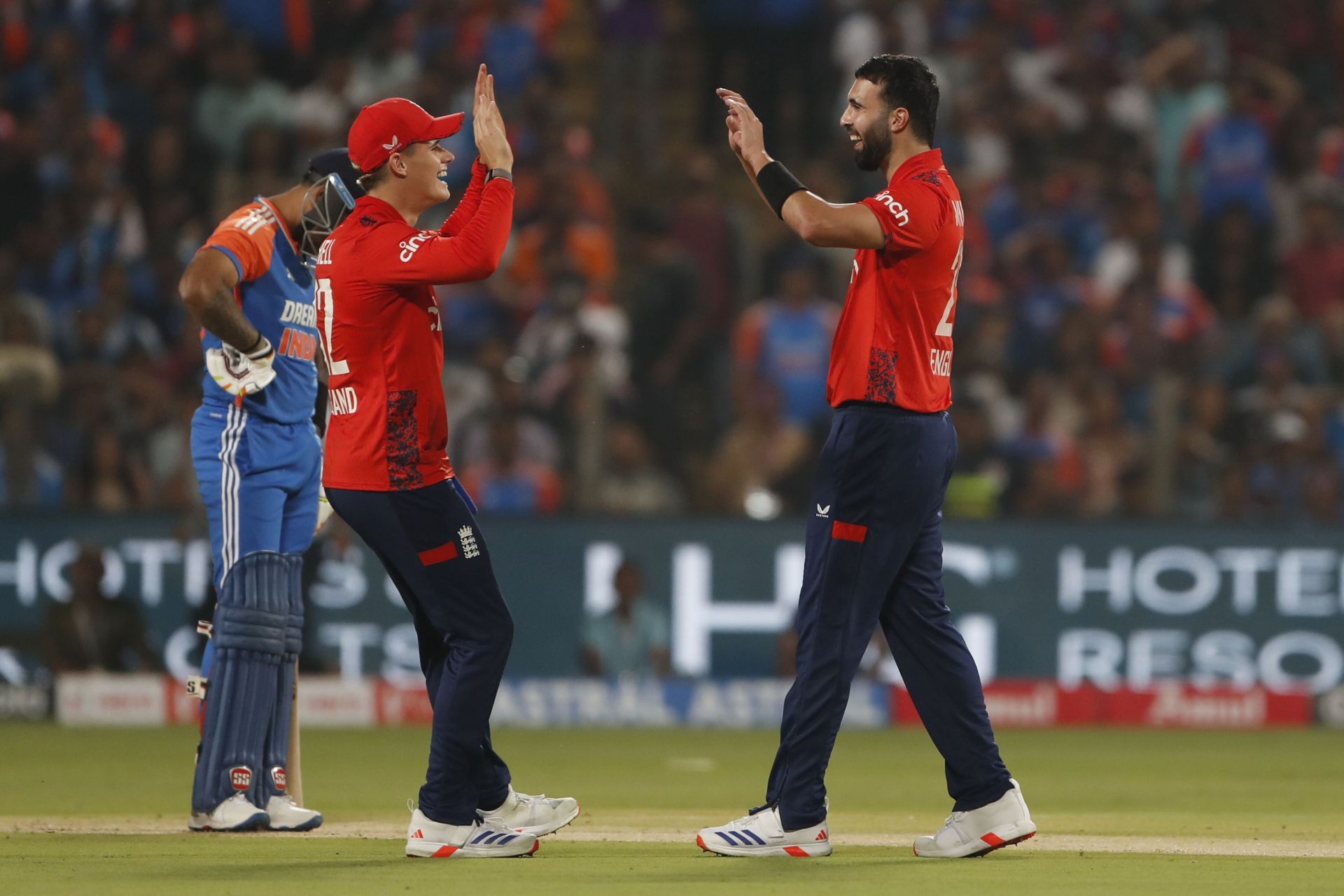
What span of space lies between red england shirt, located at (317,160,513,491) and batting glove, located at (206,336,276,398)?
827mm

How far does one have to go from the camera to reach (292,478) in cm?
763

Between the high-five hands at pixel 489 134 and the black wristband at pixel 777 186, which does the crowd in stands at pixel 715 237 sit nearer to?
the high-five hands at pixel 489 134

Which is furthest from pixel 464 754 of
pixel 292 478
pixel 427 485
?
pixel 292 478

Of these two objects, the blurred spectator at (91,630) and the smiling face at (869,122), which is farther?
the blurred spectator at (91,630)

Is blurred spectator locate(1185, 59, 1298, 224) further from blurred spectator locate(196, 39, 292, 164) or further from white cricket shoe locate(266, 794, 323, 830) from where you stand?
white cricket shoe locate(266, 794, 323, 830)

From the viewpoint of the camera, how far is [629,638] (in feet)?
43.6

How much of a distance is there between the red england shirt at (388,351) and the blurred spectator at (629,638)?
674 cm

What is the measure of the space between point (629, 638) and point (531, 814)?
6453mm

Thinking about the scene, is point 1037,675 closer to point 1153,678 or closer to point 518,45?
point 1153,678

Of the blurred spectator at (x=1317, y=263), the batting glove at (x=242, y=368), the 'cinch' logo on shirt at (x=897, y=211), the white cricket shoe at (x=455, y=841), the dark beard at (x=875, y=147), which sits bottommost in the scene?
the white cricket shoe at (x=455, y=841)

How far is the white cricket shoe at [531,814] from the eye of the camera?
6.80 m

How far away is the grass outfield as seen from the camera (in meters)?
6.07

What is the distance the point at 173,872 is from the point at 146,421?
8.14m

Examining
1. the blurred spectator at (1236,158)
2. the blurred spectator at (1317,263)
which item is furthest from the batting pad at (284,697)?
the blurred spectator at (1236,158)
